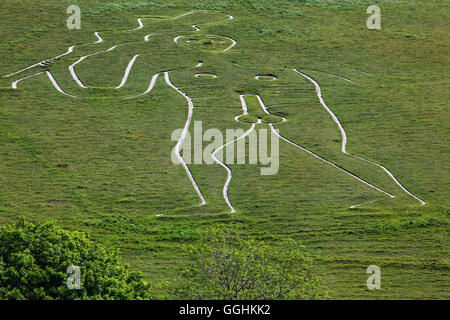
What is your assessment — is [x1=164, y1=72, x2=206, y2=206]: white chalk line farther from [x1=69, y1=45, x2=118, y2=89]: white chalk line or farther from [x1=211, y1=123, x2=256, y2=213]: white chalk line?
[x1=69, y1=45, x2=118, y2=89]: white chalk line

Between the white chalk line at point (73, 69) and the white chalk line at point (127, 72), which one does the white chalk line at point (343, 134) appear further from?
the white chalk line at point (73, 69)

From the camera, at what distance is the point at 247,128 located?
71.2 m

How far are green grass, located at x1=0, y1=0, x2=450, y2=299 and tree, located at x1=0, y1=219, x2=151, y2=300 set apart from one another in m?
10.2

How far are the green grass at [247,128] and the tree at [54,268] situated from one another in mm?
10179

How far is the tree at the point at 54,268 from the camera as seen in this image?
31.6m

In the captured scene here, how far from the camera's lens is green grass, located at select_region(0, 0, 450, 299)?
168 feet

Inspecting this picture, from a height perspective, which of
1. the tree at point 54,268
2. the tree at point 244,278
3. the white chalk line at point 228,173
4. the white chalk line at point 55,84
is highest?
the tree at point 54,268

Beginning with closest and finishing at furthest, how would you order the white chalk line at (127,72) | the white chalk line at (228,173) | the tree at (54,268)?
the tree at (54,268)
the white chalk line at (228,173)
the white chalk line at (127,72)

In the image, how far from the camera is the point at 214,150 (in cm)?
6619

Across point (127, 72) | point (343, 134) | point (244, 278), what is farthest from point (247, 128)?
point (244, 278)

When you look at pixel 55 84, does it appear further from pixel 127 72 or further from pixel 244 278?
pixel 244 278

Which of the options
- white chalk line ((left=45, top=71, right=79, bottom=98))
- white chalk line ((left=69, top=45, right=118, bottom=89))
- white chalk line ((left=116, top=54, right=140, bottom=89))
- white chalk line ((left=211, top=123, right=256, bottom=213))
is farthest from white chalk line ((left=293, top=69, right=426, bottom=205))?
white chalk line ((left=45, top=71, right=79, bottom=98))

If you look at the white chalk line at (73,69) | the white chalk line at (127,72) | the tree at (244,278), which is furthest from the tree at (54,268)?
the white chalk line at (73,69)

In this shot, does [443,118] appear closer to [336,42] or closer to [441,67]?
[441,67]
